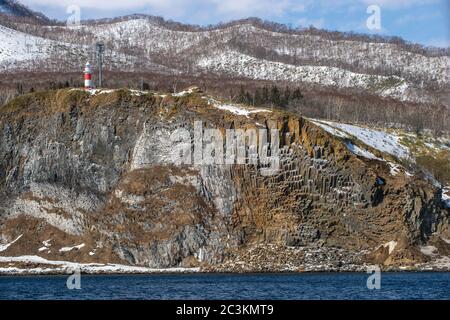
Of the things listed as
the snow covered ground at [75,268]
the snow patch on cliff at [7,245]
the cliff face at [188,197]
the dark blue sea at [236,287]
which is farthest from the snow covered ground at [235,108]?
the snow patch on cliff at [7,245]

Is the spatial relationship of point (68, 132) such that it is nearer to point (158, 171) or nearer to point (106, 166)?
point (106, 166)

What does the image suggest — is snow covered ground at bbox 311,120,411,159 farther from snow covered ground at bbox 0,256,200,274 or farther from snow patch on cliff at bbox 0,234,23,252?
snow patch on cliff at bbox 0,234,23,252

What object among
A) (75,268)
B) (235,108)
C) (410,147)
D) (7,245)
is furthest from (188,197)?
(410,147)

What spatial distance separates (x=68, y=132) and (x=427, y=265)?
3886 cm

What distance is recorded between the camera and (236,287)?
58281mm

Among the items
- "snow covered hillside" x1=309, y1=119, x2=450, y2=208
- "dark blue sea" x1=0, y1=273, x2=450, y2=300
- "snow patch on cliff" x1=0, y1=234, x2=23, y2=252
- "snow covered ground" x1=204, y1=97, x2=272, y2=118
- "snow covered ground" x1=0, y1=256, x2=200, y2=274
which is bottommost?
"snow covered ground" x1=0, y1=256, x2=200, y2=274

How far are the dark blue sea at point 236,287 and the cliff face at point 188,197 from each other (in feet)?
21.9

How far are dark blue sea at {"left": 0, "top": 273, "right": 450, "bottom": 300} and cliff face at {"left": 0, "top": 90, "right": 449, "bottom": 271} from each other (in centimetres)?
667

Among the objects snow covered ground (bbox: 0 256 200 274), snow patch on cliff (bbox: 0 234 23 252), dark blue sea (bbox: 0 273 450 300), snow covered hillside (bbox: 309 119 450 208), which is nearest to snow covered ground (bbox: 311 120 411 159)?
snow covered hillside (bbox: 309 119 450 208)

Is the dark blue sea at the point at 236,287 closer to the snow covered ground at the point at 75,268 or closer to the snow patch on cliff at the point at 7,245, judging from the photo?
the snow covered ground at the point at 75,268

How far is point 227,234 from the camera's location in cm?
8175

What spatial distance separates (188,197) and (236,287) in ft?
86.8

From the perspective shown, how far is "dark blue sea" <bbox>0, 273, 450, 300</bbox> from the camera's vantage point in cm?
5159
